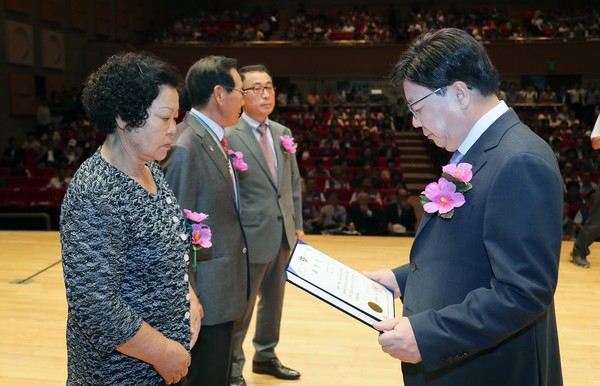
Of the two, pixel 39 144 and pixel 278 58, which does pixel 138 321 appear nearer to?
pixel 39 144

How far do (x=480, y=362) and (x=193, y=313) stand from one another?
828 mm

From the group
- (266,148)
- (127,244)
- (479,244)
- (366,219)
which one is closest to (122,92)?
→ (127,244)

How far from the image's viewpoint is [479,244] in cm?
130

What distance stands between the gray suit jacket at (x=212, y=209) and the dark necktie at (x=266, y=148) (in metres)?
0.79

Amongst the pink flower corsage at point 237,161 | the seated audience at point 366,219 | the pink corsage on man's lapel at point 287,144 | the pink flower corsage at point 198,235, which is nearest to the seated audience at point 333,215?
the seated audience at point 366,219

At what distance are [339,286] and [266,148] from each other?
1690 millimetres

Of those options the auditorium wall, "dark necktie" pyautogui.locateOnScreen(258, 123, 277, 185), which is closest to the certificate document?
"dark necktie" pyautogui.locateOnScreen(258, 123, 277, 185)

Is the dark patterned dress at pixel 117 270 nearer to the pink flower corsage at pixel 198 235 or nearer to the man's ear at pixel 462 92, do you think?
the pink flower corsage at pixel 198 235

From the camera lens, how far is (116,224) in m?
1.34

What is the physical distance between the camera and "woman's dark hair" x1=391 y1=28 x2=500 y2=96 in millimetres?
1307

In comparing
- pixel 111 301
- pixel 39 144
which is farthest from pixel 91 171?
pixel 39 144

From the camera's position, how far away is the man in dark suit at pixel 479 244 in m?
1.20

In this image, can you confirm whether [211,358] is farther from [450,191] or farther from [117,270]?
[450,191]

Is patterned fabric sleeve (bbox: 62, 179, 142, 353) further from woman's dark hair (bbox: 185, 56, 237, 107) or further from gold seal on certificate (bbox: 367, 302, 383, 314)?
woman's dark hair (bbox: 185, 56, 237, 107)
